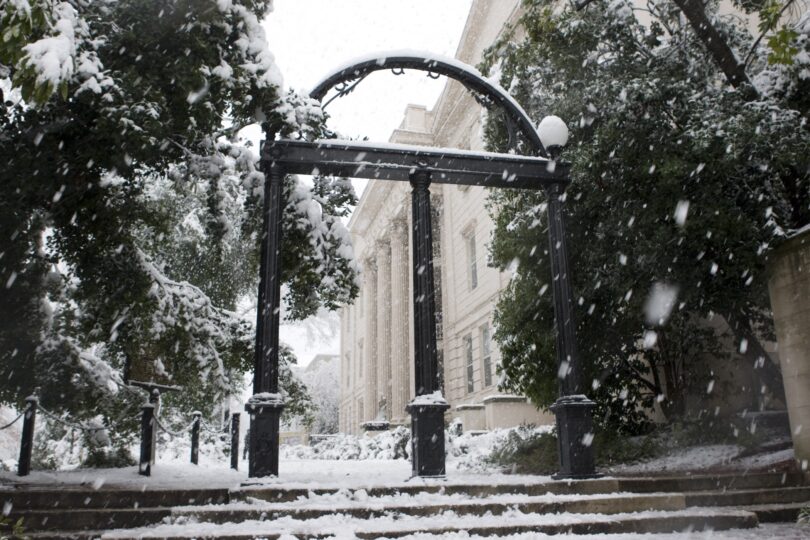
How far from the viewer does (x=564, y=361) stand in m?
7.29

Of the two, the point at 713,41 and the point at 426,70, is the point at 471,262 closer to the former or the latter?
the point at 713,41

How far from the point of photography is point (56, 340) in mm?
8953

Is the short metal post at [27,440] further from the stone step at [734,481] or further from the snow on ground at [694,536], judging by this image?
the stone step at [734,481]

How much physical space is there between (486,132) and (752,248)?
A: 5325mm

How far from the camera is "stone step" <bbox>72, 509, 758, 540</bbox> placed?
463 centimetres

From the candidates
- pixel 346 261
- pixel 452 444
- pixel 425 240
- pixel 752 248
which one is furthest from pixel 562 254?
pixel 452 444

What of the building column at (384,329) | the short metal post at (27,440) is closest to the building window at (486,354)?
the building column at (384,329)

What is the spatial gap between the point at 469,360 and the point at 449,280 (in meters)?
4.10

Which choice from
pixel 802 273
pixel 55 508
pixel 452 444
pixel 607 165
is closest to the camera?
pixel 55 508

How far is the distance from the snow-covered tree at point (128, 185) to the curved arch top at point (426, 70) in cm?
70

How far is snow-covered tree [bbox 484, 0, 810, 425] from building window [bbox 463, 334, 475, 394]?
488 inches

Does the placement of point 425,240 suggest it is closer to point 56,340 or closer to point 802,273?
point 802,273

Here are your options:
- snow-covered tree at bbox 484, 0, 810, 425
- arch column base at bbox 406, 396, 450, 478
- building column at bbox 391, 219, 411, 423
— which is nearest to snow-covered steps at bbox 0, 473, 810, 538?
arch column base at bbox 406, 396, 450, 478

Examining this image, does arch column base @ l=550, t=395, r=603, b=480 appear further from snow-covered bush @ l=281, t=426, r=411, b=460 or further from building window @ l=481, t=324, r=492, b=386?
building window @ l=481, t=324, r=492, b=386
